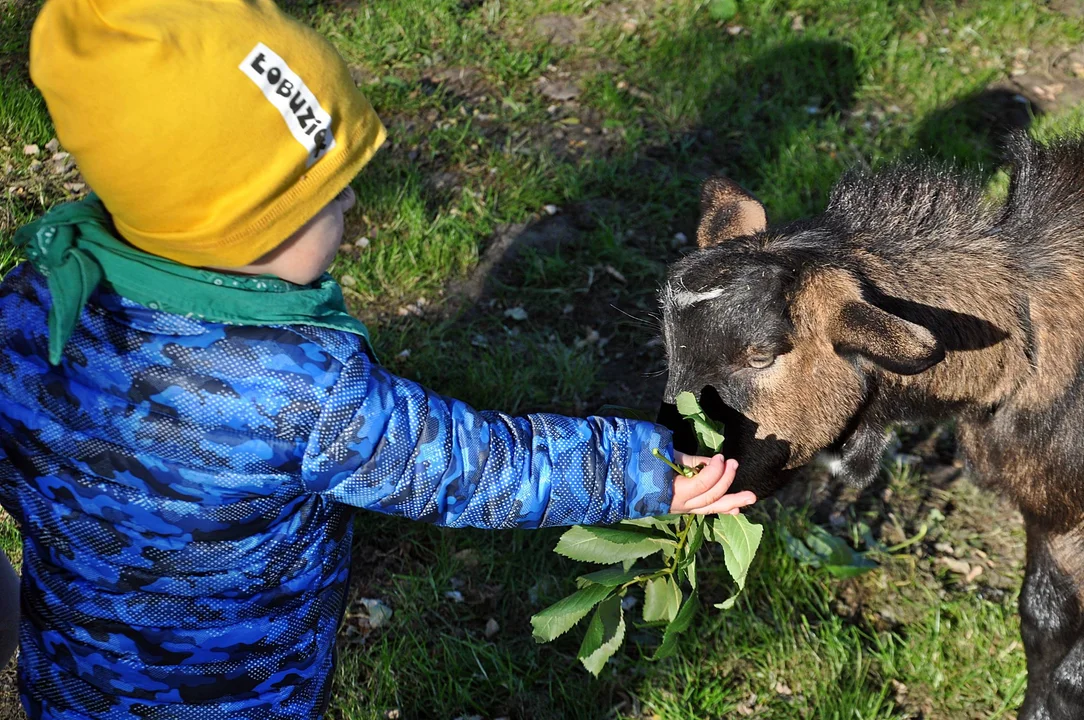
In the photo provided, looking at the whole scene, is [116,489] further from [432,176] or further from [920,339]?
[432,176]

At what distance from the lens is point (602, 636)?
305 centimetres

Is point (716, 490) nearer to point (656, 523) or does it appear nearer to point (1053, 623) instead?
point (656, 523)

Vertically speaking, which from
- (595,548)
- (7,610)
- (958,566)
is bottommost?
(958,566)

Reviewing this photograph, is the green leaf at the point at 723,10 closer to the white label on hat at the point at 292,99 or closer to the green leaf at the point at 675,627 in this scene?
the green leaf at the point at 675,627

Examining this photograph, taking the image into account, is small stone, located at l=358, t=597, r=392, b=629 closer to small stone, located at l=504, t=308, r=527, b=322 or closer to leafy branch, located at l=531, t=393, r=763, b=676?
leafy branch, located at l=531, t=393, r=763, b=676

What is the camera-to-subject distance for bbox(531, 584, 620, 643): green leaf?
294 centimetres

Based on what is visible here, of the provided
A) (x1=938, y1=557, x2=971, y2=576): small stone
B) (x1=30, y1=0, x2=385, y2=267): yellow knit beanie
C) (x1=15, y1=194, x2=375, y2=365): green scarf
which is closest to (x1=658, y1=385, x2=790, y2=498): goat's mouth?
(x1=15, y1=194, x2=375, y2=365): green scarf

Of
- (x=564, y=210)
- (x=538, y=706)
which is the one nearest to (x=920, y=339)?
(x=538, y=706)

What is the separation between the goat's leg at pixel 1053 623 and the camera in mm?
3426

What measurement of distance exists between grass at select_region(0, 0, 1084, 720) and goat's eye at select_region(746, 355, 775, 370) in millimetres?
1259

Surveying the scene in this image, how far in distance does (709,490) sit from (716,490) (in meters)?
0.02

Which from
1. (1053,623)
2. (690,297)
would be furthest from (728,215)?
(1053,623)

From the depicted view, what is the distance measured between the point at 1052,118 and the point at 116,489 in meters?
5.57

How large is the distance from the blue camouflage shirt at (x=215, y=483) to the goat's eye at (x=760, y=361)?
63cm
